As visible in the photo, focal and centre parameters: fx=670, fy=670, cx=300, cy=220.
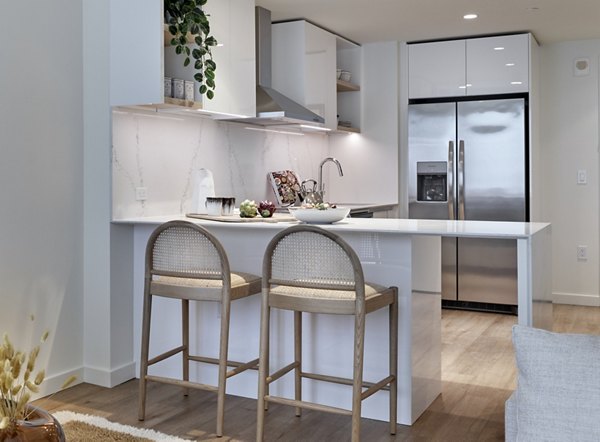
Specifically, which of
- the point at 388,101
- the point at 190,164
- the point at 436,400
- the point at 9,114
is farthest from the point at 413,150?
the point at 9,114

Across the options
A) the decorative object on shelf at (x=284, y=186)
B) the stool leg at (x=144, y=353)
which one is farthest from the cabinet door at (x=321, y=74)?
the stool leg at (x=144, y=353)

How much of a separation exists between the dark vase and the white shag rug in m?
1.29

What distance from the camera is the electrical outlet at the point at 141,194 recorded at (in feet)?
12.3

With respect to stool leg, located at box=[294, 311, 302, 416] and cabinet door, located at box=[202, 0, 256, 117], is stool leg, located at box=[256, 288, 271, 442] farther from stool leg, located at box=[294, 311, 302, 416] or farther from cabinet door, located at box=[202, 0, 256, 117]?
cabinet door, located at box=[202, 0, 256, 117]

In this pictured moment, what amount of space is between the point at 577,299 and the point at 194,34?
428 cm

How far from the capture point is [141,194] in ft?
12.4

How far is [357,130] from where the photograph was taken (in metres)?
5.99

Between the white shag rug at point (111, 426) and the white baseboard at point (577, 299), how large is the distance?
433 cm

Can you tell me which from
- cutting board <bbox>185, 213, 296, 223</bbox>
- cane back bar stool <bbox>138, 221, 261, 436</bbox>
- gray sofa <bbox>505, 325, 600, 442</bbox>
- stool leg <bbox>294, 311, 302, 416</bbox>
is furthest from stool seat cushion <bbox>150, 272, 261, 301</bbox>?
gray sofa <bbox>505, 325, 600, 442</bbox>

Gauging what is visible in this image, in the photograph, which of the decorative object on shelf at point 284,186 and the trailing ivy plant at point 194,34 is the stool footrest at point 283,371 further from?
the decorative object on shelf at point 284,186

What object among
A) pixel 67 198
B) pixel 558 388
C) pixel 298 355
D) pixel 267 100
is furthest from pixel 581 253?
pixel 558 388

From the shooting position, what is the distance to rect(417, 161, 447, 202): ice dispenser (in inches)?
230

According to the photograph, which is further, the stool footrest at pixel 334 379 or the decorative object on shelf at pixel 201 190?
the decorative object on shelf at pixel 201 190

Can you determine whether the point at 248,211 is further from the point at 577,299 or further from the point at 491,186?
the point at 577,299
